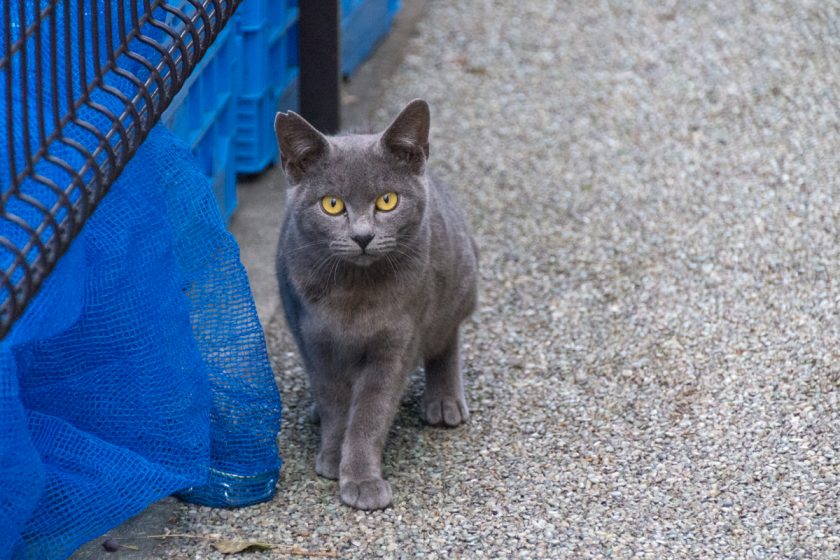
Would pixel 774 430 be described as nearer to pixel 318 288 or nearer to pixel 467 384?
pixel 467 384

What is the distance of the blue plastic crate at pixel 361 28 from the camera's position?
524cm

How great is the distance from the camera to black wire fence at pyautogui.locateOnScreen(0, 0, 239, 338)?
200 centimetres

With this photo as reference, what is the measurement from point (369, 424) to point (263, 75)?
1899mm

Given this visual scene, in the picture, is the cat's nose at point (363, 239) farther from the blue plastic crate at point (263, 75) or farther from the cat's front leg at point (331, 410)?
the blue plastic crate at point (263, 75)

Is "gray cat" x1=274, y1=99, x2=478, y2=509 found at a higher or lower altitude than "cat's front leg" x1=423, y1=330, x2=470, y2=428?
higher

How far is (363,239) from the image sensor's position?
262 cm

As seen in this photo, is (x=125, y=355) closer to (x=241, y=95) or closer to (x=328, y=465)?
(x=328, y=465)

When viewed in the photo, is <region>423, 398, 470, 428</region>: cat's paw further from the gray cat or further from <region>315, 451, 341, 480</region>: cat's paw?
<region>315, 451, 341, 480</region>: cat's paw

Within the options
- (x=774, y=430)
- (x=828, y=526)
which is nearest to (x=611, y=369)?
(x=774, y=430)

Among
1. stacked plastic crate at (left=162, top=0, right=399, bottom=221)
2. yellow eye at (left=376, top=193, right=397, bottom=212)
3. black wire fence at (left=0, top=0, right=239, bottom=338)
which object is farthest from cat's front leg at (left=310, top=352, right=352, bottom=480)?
stacked plastic crate at (left=162, top=0, right=399, bottom=221)

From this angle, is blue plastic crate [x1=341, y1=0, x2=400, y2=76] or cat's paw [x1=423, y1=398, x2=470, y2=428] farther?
blue plastic crate [x1=341, y1=0, x2=400, y2=76]

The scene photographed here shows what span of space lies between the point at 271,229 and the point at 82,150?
6.86 feet

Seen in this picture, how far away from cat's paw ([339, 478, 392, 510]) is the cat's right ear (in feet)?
2.53

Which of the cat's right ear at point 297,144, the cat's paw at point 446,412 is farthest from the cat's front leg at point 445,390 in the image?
the cat's right ear at point 297,144
